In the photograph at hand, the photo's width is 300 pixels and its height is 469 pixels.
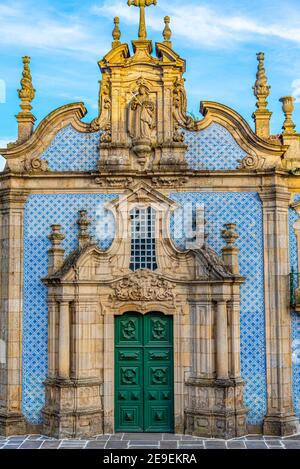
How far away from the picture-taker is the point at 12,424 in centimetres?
1135

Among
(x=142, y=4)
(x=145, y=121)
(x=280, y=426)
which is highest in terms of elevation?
(x=142, y=4)

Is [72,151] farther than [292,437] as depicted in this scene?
Yes

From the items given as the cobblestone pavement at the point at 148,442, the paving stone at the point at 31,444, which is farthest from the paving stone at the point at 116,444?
the paving stone at the point at 31,444

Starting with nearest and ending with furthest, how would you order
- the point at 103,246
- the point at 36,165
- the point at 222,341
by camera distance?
1. the point at 222,341
2. the point at 103,246
3. the point at 36,165

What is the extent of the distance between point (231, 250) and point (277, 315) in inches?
61.5

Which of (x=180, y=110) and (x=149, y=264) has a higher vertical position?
(x=180, y=110)

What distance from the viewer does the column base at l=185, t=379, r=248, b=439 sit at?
10.9 m

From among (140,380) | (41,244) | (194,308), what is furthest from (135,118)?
(140,380)

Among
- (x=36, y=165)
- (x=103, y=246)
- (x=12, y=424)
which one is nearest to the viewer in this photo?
(x=12, y=424)

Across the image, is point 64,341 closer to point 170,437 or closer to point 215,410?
point 170,437

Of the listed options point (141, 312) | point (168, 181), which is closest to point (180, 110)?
point (168, 181)

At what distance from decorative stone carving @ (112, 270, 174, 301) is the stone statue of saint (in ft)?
9.19

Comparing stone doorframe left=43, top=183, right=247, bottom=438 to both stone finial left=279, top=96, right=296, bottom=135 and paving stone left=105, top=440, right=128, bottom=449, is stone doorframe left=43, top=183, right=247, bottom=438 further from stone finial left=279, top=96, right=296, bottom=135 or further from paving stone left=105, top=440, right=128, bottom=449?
stone finial left=279, top=96, right=296, bottom=135

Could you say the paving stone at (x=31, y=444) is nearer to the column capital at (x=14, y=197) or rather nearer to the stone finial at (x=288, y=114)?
the column capital at (x=14, y=197)
